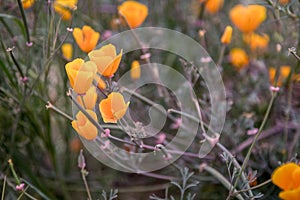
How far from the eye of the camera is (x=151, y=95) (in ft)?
4.21

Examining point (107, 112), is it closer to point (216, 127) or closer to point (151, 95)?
point (216, 127)

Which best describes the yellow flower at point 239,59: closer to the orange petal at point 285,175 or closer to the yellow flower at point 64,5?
the yellow flower at point 64,5

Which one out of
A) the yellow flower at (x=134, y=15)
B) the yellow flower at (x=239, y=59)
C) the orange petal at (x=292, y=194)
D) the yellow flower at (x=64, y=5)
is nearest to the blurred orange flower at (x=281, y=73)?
the yellow flower at (x=239, y=59)

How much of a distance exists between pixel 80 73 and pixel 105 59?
45mm

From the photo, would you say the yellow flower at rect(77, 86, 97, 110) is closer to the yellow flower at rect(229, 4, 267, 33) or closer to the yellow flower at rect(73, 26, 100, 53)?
the yellow flower at rect(73, 26, 100, 53)

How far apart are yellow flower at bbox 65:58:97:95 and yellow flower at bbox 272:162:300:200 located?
0.89ft

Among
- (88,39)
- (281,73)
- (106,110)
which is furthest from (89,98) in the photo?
(281,73)

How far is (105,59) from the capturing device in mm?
678

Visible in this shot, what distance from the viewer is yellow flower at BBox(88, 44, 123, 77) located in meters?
0.68

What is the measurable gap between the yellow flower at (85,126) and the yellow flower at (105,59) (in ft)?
0.21

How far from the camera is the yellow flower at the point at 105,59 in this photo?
26.7 inches

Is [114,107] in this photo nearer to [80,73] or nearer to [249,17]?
[80,73]

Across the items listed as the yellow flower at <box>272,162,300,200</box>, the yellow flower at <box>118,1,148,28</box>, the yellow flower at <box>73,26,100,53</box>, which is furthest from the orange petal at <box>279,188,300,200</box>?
the yellow flower at <box>118,1,148,28</box>

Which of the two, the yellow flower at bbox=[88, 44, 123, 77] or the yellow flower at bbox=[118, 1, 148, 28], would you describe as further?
the yellow flower at bbox=[118, 1, 148, 28]
